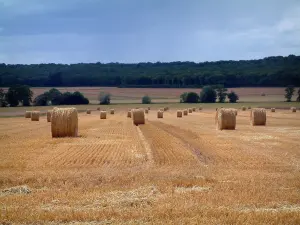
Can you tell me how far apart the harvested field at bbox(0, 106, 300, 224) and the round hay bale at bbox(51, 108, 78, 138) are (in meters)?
4.82

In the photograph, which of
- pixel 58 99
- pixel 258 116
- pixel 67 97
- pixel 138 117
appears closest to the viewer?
pixel 258 116

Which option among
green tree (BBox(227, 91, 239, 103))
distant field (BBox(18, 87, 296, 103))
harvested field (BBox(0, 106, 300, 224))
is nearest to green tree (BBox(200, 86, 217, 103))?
distant field (BBox(18, 87, 296, 103))

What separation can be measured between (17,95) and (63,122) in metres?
72.8

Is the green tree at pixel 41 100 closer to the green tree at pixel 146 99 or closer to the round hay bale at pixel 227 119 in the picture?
the green tree at pixel 146 99

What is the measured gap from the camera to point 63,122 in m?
25.4

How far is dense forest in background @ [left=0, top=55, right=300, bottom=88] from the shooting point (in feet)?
367

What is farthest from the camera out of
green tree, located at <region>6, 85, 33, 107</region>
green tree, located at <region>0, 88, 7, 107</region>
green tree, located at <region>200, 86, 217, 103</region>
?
green tree, located at <region>200, 86, 217, 103</region>

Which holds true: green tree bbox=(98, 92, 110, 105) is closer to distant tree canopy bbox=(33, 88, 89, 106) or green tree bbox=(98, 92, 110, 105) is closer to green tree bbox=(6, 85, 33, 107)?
distant tree canopy bbox=(33, 88, 89, 106)

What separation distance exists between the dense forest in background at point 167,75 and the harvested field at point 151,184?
8504 centimetres

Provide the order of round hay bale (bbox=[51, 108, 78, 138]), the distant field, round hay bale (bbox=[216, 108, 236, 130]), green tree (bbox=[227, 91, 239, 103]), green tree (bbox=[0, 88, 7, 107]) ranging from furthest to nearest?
1. green tree (bbox=[227, 91, 239, 103])
2. the distant field
3. green tree (bbox=[0, 88, 7, 107])
4. round hay bale (bbox=[216, 108, 236, 130])
5. round hay bale (bbox=[51, 108, 78, 138])

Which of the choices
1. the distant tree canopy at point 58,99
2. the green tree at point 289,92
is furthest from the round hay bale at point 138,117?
the green tree at point 289,92

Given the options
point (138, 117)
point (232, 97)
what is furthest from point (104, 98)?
point (138, 117)

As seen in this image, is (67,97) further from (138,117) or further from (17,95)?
(138,117)

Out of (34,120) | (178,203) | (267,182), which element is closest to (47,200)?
(178,203)
